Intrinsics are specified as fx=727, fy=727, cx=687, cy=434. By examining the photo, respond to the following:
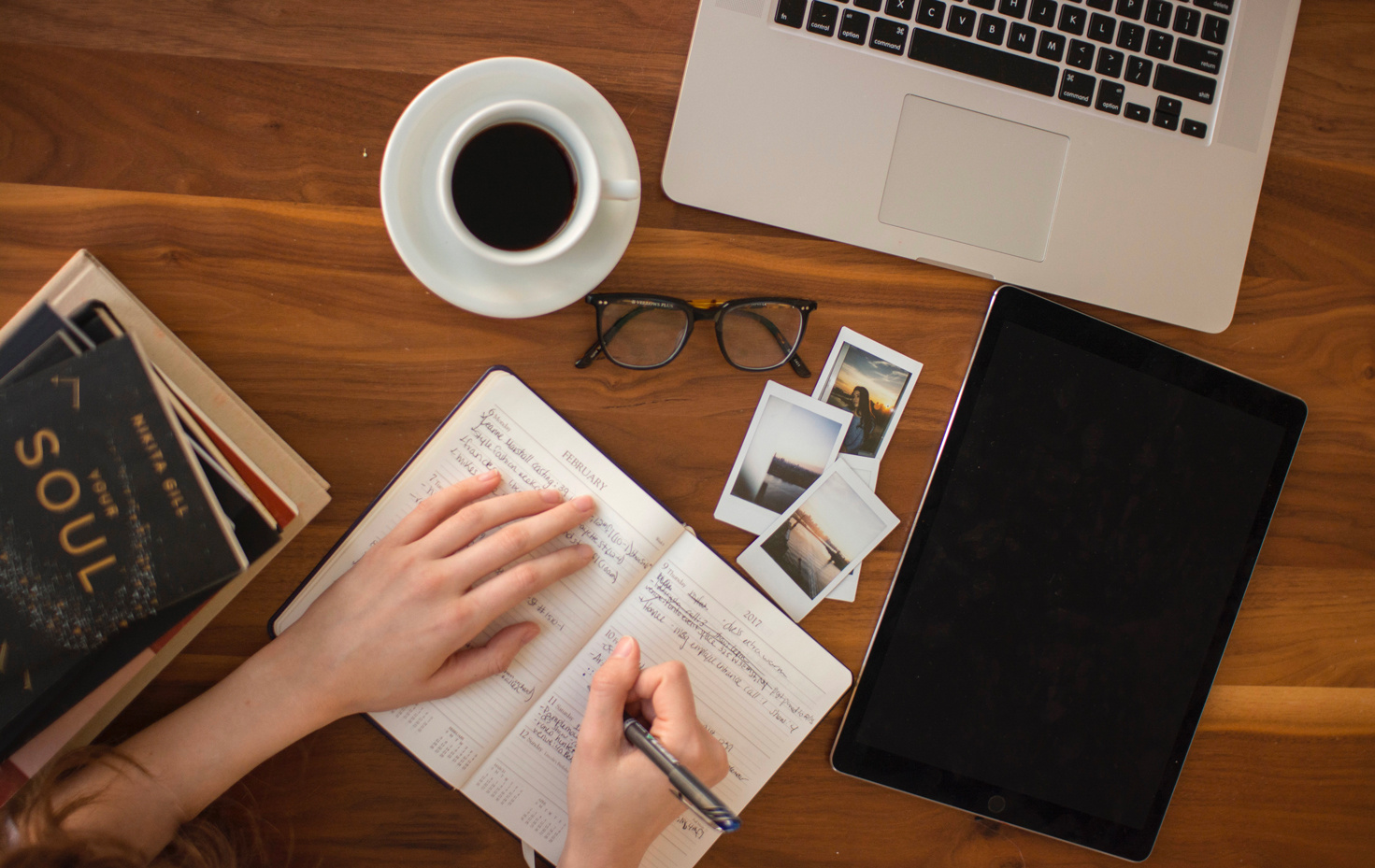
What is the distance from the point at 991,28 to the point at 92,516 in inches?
36.6

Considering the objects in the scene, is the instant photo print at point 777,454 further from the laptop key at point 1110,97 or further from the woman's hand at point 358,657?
the laptop key at point 1110,97

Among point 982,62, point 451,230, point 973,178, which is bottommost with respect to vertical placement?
point 451,230

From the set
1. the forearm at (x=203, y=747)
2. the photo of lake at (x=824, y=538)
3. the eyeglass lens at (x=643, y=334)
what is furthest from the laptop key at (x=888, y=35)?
the forearm at (x=203, y=747)

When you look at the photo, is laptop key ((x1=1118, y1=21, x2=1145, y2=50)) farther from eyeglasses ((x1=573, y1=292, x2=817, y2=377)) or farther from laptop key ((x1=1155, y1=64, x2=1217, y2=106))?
eyeglasses ((x1=573, y1=292, x2=817, y2=377))

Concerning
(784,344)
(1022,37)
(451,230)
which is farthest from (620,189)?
(1022,37)

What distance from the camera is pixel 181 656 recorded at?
723 mm

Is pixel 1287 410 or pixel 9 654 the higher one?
pixel 1287 410

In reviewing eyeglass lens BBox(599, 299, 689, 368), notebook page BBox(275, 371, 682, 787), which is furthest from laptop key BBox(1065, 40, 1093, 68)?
notebook page BBox(275, 371, 682, 787)

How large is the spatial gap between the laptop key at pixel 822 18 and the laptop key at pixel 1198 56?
0.36 meters

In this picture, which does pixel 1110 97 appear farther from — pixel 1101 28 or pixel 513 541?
pixel 513 541

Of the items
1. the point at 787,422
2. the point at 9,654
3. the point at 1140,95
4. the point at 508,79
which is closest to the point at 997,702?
the point at 787,422

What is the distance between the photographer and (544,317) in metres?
0.75

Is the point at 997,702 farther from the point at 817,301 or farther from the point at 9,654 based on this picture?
the point at 9,654

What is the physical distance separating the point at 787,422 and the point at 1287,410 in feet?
1.82
